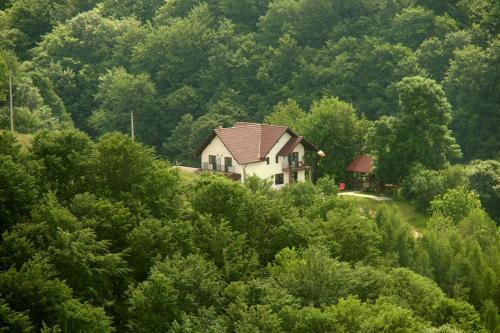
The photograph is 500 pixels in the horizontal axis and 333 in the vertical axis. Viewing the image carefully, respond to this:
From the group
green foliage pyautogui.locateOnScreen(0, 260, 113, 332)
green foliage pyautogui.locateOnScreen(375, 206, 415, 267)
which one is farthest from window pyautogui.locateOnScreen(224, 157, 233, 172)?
green foliage pyautogui.locateOnScreen(0, 260, 113, 332)

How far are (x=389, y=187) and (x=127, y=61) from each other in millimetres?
42786

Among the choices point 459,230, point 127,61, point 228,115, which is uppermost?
point 127,61

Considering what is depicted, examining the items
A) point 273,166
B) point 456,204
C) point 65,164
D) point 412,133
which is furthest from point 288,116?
point 65,164

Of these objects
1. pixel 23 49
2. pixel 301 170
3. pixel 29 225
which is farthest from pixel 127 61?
pixel 29 225

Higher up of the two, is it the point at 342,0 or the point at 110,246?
the point at 342,0

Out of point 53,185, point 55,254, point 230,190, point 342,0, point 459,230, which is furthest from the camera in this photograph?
point 342,0

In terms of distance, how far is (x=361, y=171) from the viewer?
246 ft

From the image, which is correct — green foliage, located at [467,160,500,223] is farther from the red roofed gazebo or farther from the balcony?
the balcony

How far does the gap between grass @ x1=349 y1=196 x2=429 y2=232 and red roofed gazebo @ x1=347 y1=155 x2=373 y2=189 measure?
16.4 feet

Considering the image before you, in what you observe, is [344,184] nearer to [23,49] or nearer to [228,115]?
[228,115]

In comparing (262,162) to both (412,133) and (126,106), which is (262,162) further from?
(126,106)

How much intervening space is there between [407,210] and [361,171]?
23.2ft

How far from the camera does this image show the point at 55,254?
33.6 metres

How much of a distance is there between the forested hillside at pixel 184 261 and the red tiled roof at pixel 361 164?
86.7 feet
